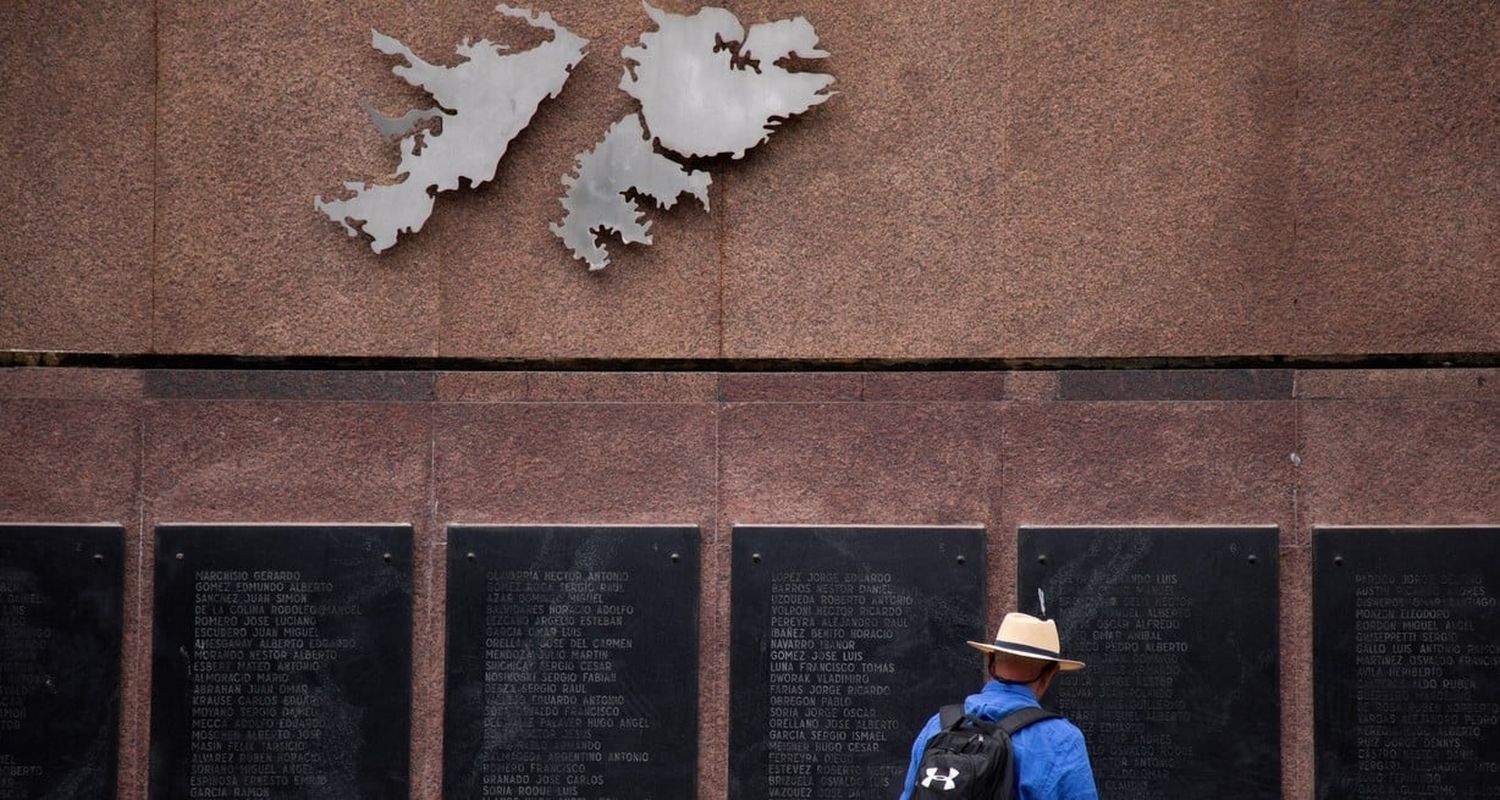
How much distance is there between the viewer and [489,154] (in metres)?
7.12

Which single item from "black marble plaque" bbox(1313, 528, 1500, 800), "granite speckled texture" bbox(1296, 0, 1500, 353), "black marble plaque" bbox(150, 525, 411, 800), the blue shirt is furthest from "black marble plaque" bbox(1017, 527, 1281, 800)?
"black marble plaque" bbox(150, 525, 411, 800)

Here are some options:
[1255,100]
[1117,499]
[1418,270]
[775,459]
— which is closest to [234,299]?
[775,459]

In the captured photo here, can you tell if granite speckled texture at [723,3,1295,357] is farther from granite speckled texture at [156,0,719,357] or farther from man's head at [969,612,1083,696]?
man's head at [969,612,1083,696]

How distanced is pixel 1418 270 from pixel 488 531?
420 cm

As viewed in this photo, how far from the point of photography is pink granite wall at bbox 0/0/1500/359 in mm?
6977

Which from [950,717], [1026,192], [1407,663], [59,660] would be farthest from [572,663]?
[1407,663]

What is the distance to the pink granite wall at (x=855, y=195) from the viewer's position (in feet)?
22.9

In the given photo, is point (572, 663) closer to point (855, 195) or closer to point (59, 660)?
point (59, 660)

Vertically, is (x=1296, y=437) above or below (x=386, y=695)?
above

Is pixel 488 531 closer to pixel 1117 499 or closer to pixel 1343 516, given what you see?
pixel 1117 499

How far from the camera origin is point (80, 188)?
7215 millimetres

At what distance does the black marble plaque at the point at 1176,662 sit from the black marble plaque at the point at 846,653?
44cm

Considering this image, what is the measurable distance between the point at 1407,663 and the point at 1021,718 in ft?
9.20

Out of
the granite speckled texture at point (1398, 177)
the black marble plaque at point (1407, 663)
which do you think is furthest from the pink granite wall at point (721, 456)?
the granite speckled texture at point (1398, 177)
